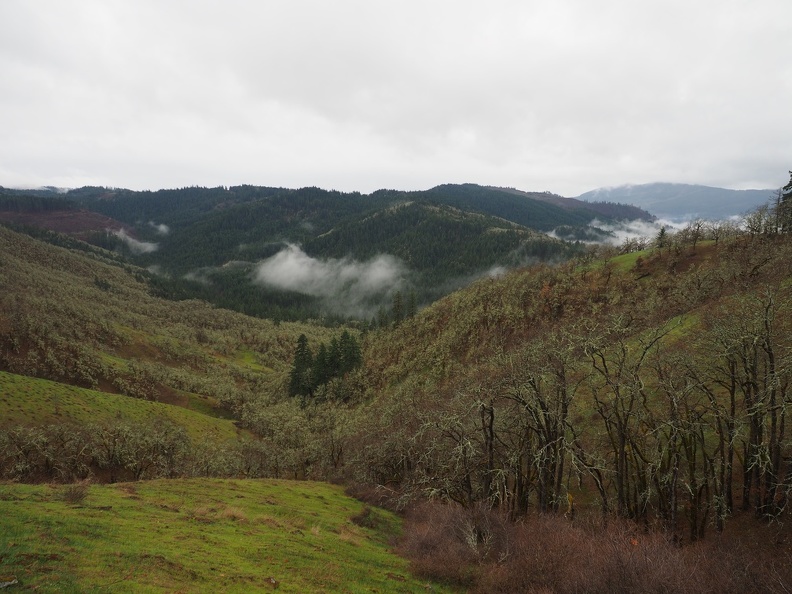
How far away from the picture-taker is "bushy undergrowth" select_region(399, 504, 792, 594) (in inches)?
722

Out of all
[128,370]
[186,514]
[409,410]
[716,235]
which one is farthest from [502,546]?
[128,370]

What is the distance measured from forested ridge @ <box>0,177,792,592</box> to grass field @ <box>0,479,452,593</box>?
5.02m

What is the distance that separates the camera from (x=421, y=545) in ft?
92.3

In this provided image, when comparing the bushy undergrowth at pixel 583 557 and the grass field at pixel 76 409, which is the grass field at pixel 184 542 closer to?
the bushy undergrowth at pixel 583 557

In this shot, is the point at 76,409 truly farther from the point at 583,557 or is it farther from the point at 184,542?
the point at 583,557

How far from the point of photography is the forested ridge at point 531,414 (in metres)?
25.0

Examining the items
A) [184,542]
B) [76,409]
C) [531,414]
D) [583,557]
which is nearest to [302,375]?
[76,409]

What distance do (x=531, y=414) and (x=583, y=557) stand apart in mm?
11600

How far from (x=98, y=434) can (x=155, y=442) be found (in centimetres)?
742

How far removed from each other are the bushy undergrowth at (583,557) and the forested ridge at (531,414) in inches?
5.7

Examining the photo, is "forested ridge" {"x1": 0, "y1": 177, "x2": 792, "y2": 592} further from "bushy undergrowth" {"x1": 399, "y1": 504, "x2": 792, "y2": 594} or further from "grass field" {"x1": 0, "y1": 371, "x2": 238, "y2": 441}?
"grass field" {"x1": 0, "y1": 371, "x2": 238, "y2": 441}

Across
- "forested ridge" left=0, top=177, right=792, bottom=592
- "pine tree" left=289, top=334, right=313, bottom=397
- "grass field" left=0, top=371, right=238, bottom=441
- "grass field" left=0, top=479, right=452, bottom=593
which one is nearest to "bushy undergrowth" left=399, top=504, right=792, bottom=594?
"forested ridge" left=0, top=177, right=792, bottom=592

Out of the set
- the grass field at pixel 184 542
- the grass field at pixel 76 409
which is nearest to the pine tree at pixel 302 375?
the grass field at pixel 76 409

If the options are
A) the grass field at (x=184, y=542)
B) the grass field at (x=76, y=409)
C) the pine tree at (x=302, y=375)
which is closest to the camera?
the grass field at (x=184, y=542)
